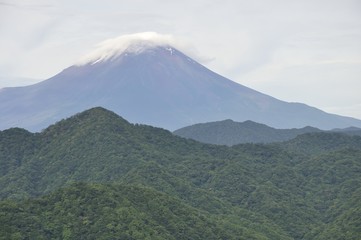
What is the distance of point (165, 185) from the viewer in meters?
57.3

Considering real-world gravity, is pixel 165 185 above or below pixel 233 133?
below

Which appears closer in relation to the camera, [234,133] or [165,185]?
[165,185]

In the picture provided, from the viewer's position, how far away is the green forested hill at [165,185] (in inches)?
1596

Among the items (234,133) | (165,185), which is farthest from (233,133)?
(165,185)

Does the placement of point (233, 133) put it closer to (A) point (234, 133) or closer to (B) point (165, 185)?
(A) point (234, 133)

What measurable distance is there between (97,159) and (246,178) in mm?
15795

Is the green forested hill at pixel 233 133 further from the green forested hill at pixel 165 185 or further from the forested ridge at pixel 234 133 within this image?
the green forested hill at pixel 165 185

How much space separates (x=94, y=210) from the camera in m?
40.7

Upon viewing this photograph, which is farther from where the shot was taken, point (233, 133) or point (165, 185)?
point (233, 133)

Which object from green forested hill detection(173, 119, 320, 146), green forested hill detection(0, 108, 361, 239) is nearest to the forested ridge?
green forested hill detection(173, 119, 320, 146)

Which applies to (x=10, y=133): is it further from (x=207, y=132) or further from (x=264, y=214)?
(x=207, y=132)

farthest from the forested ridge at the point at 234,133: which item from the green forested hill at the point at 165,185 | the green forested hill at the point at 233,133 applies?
the green forested hill at the point at 165,185

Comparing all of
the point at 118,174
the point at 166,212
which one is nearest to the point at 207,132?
the point at 118,174

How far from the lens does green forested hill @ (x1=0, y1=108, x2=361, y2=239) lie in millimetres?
40531
